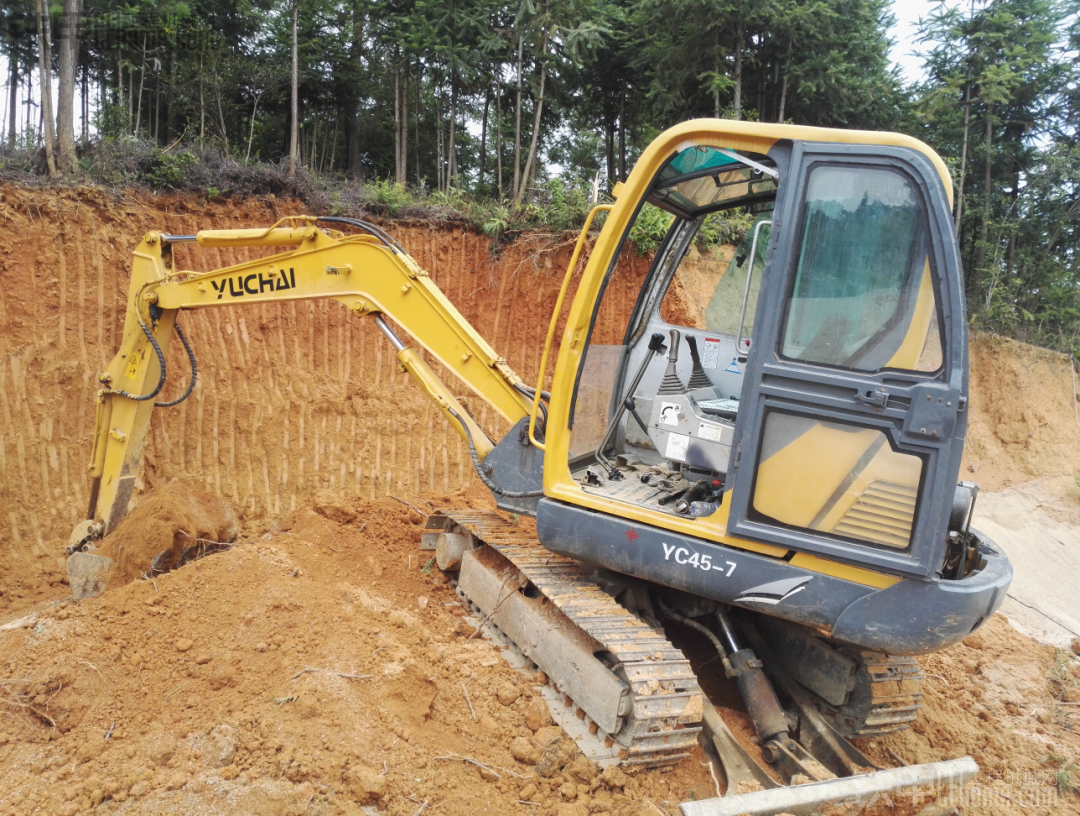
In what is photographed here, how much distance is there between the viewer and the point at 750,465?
305cm

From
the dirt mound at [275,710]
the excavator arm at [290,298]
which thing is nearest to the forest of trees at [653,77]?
the excavator arm at [290,298]

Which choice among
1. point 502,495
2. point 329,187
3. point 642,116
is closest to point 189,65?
point 329,187

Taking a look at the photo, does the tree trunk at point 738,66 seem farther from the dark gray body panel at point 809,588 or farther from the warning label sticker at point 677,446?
the dark gray body panel at point 809,588

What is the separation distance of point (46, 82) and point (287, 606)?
8.00 m

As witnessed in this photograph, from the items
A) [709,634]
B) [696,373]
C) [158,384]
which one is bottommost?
[709,634]

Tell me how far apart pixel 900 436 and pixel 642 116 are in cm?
1251

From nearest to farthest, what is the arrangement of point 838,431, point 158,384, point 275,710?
point 838,431 → point 275,710 → point 158,384

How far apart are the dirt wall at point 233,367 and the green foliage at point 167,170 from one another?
184mm

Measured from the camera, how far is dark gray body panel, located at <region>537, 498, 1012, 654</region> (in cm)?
279

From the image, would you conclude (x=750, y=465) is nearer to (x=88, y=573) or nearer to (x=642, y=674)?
(x=642, y=674)

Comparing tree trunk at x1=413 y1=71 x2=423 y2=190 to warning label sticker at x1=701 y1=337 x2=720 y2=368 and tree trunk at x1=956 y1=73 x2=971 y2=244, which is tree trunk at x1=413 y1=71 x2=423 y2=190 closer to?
tree trunk at x1=956 y1=73 x2=971 y2=244

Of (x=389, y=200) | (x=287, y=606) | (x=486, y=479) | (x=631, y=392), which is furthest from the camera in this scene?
(x=389, y=200)

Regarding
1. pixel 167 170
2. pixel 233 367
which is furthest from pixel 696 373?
pixel 167 170

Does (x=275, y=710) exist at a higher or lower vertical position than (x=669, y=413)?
lower
